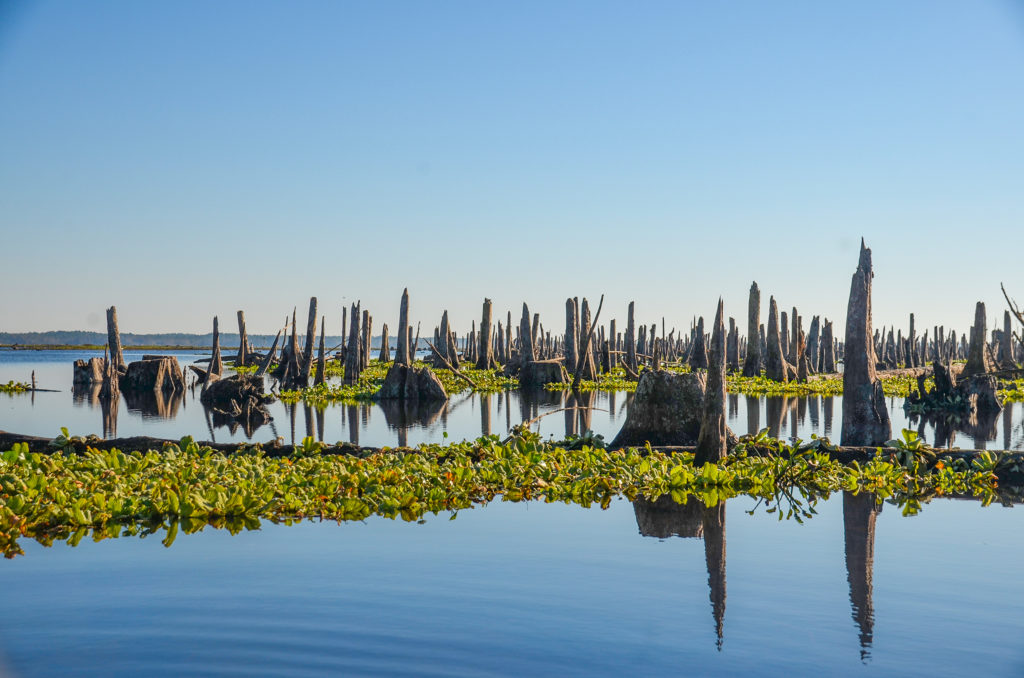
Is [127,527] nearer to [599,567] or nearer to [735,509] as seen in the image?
[599,567]

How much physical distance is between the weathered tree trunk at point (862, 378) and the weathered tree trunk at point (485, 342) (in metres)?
25.3

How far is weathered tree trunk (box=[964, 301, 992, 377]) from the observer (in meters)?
27.2

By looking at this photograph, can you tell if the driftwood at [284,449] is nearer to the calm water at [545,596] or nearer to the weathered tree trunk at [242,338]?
the calm water at [545,596]

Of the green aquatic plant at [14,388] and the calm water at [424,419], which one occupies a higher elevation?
the green aquatic plant at [14,388]

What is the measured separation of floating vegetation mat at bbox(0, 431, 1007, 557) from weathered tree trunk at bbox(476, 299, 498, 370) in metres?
25.9

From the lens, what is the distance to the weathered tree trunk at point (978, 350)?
27.2 m

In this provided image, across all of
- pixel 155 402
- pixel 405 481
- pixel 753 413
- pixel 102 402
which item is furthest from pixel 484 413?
pixel 405 481

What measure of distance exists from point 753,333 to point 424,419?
63.7 ft

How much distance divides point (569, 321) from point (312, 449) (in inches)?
971

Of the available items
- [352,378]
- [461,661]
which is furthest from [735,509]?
[352,378]

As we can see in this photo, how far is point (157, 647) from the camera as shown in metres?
4.60

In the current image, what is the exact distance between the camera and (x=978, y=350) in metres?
27.3

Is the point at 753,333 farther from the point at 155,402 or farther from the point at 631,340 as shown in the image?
the point at 155,402

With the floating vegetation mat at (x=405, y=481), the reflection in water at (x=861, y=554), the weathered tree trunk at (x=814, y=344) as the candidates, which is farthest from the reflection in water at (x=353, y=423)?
the weathered tree trunk at (x=814, y=344)
